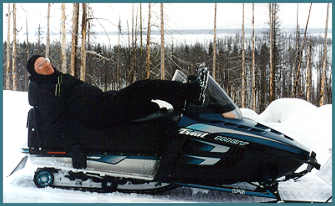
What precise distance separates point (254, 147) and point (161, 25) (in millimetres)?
9153

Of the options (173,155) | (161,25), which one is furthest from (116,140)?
(161,25)

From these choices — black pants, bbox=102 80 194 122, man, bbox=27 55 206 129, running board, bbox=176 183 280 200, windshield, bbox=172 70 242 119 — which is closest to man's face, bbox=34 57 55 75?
man, bbox=27 55 206 129

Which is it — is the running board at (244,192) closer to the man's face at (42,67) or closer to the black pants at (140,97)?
the black pants at (140,97)

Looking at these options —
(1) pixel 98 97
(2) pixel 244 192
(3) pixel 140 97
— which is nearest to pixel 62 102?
(1) pixel 98 97

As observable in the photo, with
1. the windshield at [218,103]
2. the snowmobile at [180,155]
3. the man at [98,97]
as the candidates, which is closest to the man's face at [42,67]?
the man at [98,97]

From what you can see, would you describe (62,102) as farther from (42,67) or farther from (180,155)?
(180,155)

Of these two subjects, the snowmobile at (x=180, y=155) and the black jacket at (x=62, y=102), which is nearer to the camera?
the snowmobile at (x=180, y=155)

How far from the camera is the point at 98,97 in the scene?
134 inches

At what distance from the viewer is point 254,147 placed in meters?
3.19

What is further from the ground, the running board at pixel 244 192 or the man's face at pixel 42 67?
the man's face at pixel 42 67

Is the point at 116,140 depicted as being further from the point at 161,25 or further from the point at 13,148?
the point at 161,25

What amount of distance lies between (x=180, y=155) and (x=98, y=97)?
39.7 inches

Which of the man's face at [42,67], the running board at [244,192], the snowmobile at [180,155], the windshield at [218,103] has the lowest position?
the running board at [244,192]

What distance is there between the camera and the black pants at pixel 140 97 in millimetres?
3238
